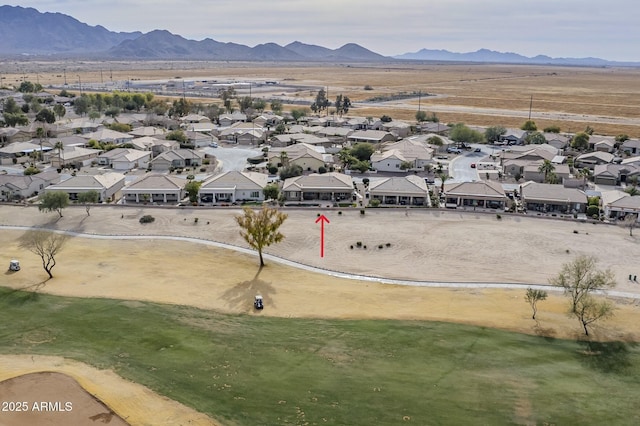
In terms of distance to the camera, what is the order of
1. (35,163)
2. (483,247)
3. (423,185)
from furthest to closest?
(35,163) → (423,185) → (483,247)

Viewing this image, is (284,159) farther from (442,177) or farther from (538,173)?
(538,173)

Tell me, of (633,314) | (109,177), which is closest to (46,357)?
(633,314)

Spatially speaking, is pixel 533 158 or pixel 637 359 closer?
pixel 637 359

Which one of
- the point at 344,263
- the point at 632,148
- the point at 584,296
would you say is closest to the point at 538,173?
the point at 632,148

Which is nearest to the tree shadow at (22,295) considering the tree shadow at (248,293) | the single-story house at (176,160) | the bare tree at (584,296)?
the tree shadow at (248,293)

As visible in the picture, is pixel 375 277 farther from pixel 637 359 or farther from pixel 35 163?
pixel 35 163

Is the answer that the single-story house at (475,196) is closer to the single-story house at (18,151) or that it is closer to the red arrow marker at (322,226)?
the red arrow marker at (322,226)

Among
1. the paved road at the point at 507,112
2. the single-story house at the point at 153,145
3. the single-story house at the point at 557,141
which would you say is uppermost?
the paved road at the point at 507,112
